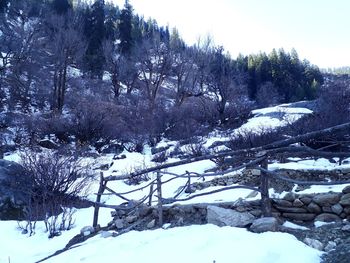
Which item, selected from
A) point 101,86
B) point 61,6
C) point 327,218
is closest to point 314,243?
point 327,218

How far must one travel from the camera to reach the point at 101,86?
112 feet

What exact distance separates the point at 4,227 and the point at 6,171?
10.4 feet

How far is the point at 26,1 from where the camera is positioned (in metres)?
44.7

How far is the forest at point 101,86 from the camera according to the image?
20.8 metres

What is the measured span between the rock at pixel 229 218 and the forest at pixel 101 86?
14.2 m

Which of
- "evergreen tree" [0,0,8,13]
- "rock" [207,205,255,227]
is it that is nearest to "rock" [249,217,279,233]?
"rock" [207,205,255,227]

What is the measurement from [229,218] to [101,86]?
30962mm

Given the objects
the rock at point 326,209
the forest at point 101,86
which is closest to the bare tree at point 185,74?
the forest at point 101,86

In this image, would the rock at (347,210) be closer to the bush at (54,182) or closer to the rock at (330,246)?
the rock at (330,246)

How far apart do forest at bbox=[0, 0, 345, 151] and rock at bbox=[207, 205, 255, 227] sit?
14231 millimetres

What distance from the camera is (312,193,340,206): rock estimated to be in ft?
15.9

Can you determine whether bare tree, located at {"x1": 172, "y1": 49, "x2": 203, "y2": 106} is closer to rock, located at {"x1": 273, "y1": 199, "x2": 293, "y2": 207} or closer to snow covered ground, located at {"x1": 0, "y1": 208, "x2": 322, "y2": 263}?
rock, located at {"x1": 273, "y1": 199, "x2": 293, "y2": 207}

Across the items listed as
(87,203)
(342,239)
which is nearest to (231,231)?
(342,239)

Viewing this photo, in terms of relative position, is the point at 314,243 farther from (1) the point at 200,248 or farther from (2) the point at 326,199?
(2) the point at 326,199
